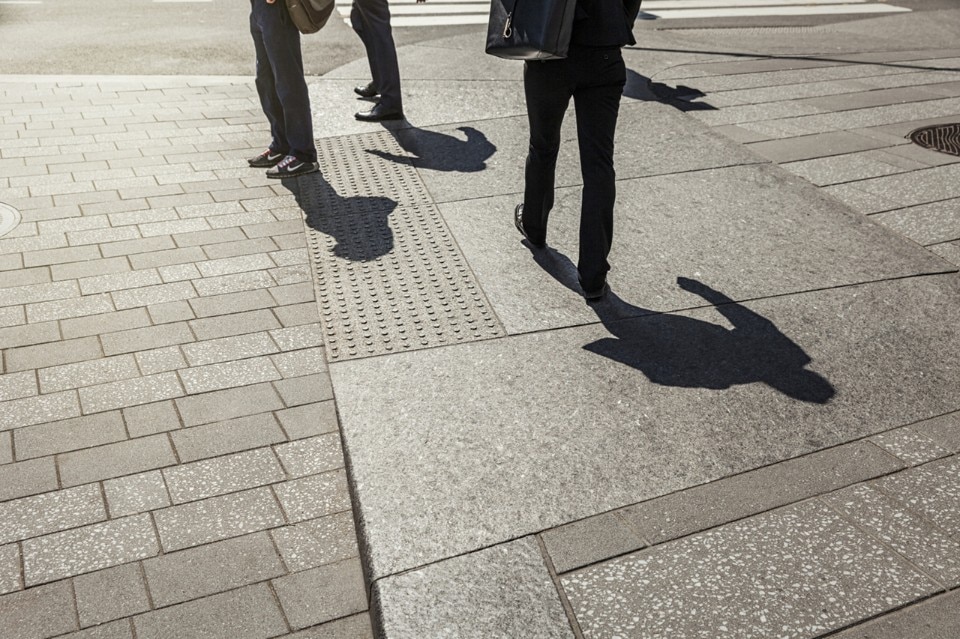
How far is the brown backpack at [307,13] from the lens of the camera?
533 centimetres

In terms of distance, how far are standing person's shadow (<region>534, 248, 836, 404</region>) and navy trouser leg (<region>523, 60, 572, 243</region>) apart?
2.04ft

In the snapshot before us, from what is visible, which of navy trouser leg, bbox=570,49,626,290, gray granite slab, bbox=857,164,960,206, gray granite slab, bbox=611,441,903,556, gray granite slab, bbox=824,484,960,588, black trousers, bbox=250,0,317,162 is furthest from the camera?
black trousers, bbox=250,0,317,162

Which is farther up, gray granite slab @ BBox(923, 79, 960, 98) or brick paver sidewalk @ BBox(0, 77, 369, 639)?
gray granite slab @ BBox(923, 79, 960, 98)

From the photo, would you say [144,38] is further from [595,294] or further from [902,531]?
[902,531]

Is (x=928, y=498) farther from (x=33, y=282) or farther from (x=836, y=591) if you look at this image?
(x=33, y=282)

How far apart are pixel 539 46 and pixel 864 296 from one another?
190cm

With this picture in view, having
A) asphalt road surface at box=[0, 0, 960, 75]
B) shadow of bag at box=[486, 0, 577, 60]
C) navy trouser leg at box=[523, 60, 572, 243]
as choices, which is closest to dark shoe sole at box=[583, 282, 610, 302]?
navy trouser leg at box=[523, 60, 572, 243]

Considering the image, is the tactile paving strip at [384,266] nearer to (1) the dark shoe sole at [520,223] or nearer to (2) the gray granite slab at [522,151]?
(2) the gray granite slab at [522,151]

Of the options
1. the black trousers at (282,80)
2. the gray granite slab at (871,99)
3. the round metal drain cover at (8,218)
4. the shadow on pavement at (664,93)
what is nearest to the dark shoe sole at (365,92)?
the black trousers at (282,80)

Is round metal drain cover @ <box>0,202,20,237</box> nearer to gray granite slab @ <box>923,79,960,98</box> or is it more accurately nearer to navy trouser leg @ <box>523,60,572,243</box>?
navy trouser leg @ <box>523,60,572,243</box>

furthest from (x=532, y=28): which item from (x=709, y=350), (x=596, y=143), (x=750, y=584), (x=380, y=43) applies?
(x=380, y=43)

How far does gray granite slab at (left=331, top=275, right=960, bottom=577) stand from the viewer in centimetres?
287

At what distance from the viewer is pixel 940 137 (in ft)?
21.6

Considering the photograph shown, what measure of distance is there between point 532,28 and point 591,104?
1.47ft
